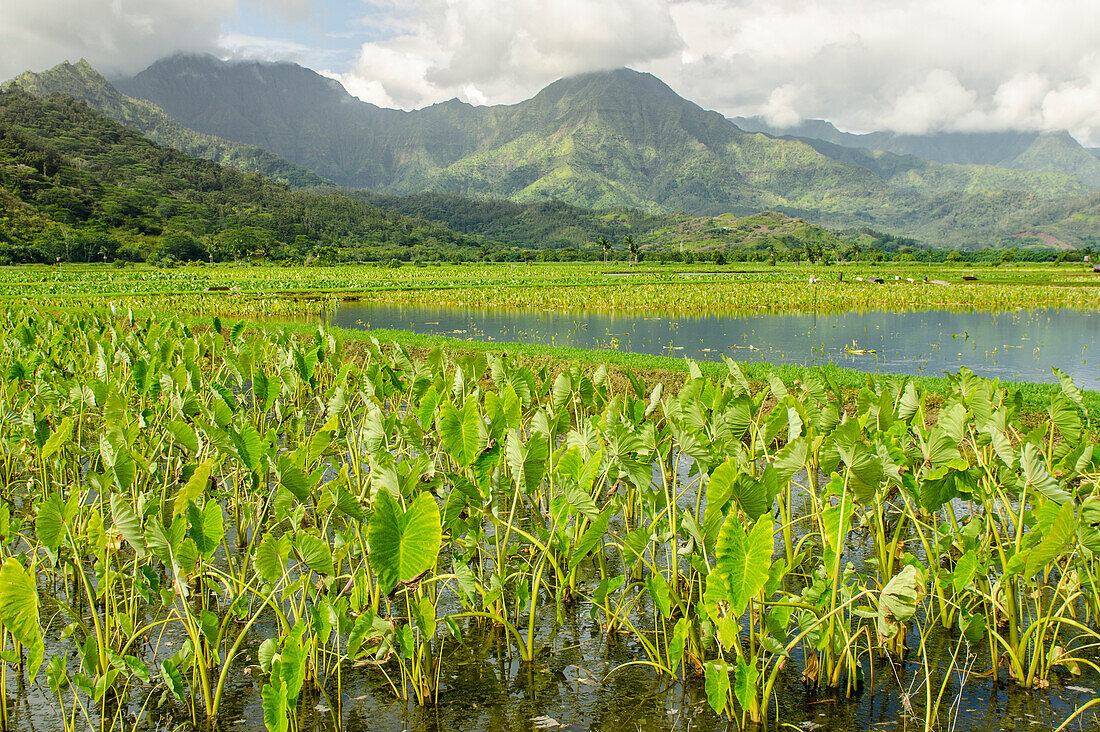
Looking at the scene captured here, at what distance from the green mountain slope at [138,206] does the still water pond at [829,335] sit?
6163 centimetres

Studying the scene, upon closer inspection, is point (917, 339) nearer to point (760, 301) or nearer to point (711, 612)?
point (760, 301)

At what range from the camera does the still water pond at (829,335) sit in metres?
14.3

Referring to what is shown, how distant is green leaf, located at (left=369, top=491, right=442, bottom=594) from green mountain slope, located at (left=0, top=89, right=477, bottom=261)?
3057 inches

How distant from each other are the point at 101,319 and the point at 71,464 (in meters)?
6.82

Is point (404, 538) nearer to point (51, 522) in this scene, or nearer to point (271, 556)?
point (271, 556)

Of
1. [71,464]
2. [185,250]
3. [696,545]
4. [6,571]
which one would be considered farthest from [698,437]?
[185,250]

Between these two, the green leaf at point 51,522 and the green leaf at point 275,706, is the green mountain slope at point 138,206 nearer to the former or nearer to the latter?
the green leaf at point 51,522

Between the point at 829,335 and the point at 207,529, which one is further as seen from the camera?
the point at 829,335

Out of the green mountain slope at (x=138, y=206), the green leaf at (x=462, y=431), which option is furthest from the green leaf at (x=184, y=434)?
the green mountain slope at (x=138, y=206)

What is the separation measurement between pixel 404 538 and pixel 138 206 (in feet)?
371

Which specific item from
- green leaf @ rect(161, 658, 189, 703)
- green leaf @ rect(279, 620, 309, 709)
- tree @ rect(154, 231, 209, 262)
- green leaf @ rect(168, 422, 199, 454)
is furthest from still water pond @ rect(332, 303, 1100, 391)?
tree @ rect(154, 231, 209, 262)

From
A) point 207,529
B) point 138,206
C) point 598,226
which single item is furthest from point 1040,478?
point 598,226

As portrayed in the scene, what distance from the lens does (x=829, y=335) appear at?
62.5ft

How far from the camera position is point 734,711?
3.31 meters
